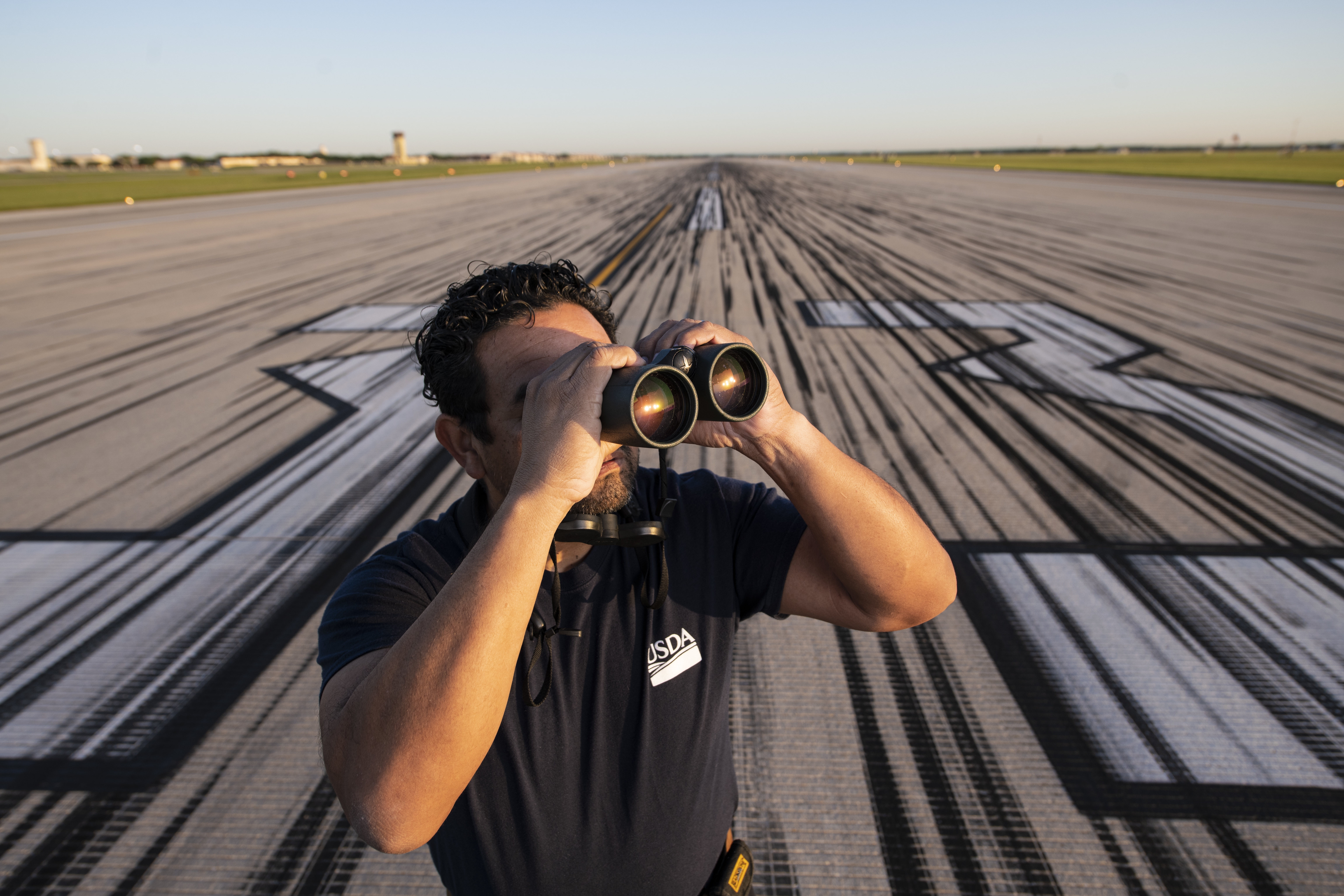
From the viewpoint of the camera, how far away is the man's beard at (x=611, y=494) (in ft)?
5.06

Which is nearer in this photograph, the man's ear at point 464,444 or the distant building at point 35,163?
the man's ear at point 464,444

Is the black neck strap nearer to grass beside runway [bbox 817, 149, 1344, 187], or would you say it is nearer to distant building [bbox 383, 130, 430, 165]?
grass beside runway [bbox 817, 149, 1344, 187]

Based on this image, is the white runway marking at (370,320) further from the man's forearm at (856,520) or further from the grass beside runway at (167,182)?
the grass beside runway at (167,182)

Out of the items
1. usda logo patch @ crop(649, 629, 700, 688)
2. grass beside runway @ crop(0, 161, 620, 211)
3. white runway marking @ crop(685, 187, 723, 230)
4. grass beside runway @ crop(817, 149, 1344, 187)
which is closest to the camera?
usda logo patch @ crop(649, 629, 700, 688)

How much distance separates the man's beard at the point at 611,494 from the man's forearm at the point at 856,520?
30 centimetres

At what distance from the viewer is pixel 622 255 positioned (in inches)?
586

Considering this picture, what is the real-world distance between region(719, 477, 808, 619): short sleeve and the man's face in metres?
0.35

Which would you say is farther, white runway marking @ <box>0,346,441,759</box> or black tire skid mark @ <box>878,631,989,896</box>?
white runway marking @ <box>0,346,441,759</box>

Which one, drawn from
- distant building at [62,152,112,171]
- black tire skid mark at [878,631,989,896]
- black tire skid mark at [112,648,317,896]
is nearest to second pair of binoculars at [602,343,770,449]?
black tire skid mark at [878,631,989,896]

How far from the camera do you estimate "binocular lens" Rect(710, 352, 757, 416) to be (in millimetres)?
1581

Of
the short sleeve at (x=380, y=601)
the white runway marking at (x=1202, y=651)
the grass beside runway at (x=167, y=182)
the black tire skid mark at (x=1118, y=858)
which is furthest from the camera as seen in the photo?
the grass beside runway at (x=167, y=182)

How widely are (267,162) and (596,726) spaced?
510ft

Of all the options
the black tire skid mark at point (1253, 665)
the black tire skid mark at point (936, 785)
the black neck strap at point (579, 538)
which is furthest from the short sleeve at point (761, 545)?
→ the black tire skid mark at point (1253, 665)

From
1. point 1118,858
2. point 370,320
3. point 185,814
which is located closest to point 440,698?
point 185,814
